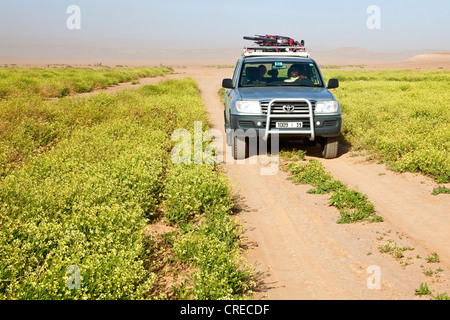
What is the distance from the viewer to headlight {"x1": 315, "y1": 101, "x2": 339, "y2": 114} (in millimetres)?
8727

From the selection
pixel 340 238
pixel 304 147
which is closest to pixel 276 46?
pixel 304 147

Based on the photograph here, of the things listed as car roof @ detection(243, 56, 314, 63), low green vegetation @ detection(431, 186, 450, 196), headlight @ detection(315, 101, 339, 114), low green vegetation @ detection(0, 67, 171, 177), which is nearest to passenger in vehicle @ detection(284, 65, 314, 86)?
car roof @ detection(243, 56, 314, 63)

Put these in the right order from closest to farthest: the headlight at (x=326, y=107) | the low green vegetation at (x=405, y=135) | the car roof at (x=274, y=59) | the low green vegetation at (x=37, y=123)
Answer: the low green vegetation at (x=405, y=135), the low green vegetation at (x=37, y=123), the headlight at (x=326, y=107), the car roof at (x=274, y=59)

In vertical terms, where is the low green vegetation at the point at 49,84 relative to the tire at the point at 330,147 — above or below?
above

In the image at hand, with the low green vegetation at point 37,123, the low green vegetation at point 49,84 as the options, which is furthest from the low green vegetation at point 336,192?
the low green vegetation at point 49,84

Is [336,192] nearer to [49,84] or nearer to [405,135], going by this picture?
[405,135]

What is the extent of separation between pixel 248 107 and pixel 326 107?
5.09 feet

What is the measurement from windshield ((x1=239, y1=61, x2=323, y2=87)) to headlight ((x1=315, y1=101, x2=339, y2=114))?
3.77 feet

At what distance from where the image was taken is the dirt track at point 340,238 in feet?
13.5

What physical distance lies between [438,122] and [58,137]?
9410 millimetres

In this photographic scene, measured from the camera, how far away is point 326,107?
28.8ft

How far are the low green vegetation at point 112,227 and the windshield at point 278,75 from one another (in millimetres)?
2578
